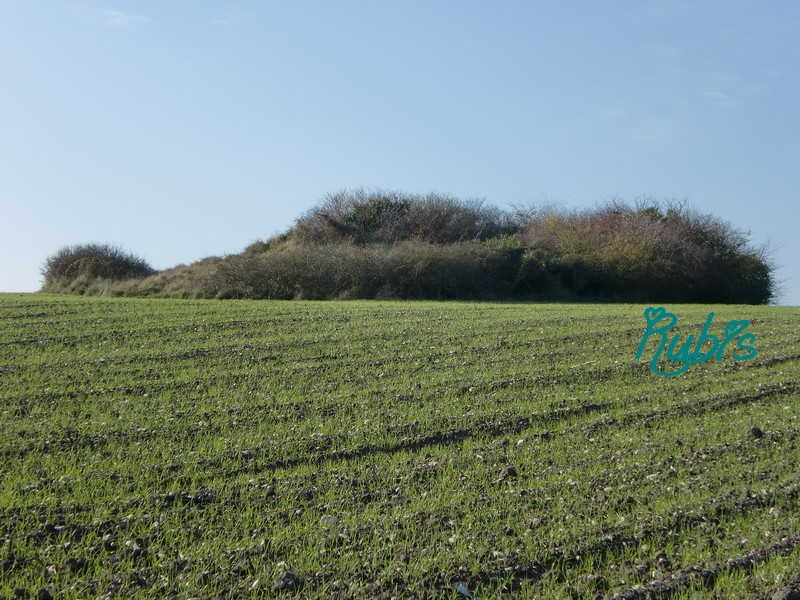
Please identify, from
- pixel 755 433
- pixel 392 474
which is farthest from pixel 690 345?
pixel 392 474

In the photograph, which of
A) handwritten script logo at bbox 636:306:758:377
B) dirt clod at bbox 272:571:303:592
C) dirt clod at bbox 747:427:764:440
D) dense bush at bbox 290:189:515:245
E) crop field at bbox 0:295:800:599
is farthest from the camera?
dense bush at bbox 290:189:515:245

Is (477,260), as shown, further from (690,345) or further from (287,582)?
(287,582)

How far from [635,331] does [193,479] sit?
43.5ft

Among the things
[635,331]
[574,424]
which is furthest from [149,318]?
[574,424]

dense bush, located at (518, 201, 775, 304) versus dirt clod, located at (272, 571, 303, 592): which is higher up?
dense bush, located at (518, 201, 775, 304)

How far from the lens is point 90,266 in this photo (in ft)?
132

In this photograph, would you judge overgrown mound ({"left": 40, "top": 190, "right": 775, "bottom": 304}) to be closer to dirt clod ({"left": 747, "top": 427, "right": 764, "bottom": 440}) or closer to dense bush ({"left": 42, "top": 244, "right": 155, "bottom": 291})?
dense bush ({"left": 42, "top": 244, "right": 155, "bottom": 291})

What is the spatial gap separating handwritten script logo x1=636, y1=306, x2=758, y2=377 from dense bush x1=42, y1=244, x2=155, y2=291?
27191mm

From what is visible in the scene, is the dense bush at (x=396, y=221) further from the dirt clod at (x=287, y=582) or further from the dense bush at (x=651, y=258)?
the dirt clod at (x=287, y=582)

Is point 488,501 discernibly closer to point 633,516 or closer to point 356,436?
point 633,516

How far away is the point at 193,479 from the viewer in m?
7.66

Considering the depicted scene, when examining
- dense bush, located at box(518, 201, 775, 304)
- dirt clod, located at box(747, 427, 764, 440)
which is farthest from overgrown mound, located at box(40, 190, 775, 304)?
dirt clod, located at box(747, 427, 764, 440)

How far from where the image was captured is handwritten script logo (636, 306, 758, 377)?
14859 mm

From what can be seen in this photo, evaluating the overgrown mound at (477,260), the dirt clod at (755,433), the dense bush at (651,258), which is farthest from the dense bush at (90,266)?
the dirt clod at (755,433)
